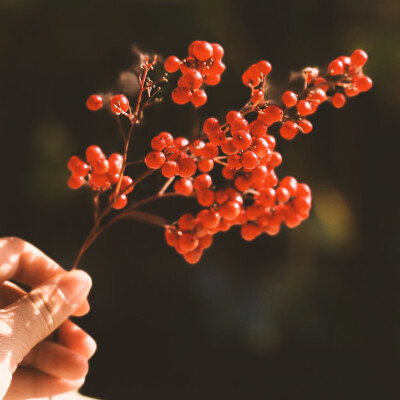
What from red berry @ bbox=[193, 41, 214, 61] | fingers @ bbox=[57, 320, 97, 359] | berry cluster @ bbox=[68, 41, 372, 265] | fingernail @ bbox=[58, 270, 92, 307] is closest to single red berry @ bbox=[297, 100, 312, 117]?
berry cluster @ bbox=[68, 41, 372, 265]

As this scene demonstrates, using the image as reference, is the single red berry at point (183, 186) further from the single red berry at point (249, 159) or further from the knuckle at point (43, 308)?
the knuckle at point (43, 308)

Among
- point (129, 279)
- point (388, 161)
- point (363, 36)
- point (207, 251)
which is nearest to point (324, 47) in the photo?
point (363, 36)

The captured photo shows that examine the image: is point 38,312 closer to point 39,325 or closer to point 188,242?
point 39,325

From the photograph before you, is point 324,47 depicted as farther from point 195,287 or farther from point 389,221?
point 195,287

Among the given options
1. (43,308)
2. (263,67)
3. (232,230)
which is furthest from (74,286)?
(232,230)

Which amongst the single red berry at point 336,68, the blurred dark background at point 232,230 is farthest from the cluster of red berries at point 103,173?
the blurred dark background at point 232,230

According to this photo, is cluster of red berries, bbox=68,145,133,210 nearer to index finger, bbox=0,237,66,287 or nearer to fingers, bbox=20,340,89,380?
index finger, bbox=0,237,66,287
